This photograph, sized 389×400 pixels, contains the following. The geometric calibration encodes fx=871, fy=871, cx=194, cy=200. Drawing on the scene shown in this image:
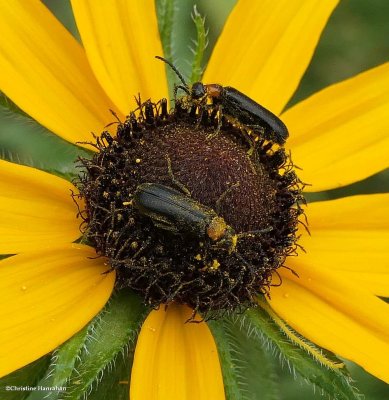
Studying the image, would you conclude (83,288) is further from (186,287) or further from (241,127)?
(241,127)

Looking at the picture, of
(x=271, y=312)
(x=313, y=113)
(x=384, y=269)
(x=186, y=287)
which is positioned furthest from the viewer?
(x=313, y=113)

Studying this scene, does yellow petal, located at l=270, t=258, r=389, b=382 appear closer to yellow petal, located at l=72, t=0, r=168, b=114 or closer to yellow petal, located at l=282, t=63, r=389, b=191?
yellow petal, located at l=282, t=63, r=389, b=191

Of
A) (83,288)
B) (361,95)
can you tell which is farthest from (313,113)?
(83,288)

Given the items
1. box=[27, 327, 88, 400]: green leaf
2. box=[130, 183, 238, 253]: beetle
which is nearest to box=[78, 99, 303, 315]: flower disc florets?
box=[130, 183, 238, 253]: beetle

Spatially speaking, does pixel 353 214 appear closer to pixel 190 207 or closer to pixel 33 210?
pixel 190 207

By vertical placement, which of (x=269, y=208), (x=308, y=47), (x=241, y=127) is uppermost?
(x=308, y=47)

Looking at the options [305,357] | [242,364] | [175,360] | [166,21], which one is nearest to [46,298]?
[175,360]

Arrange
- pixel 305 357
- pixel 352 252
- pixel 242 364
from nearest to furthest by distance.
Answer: pixel 305 357
pixel 352 252
pixel 242 364
